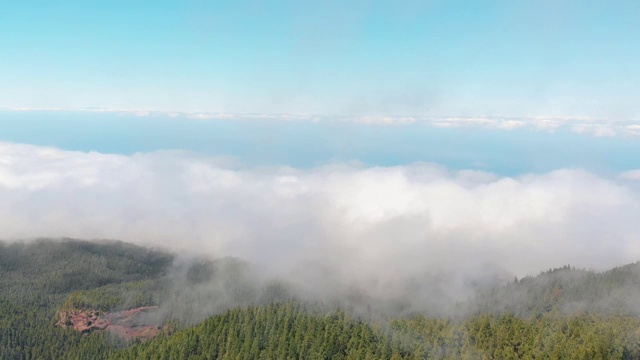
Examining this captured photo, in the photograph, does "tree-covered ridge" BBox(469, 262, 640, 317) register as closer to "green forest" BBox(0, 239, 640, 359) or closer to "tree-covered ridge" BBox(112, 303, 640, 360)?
"green forest" BBox(0, 239, 640, 359)

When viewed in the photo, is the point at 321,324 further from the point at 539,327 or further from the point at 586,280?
the point at 586,280

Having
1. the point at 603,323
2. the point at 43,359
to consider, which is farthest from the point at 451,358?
the point at 43,359

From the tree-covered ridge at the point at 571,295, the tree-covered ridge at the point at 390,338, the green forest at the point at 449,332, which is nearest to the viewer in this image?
the tree-covered ridge at the point at 390,338

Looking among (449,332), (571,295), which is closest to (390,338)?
(449,332)

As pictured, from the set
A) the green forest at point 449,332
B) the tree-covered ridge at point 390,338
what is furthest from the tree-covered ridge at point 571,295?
the tree-covered ridge at point 390,338

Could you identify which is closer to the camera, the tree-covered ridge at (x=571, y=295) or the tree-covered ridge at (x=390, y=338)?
the tree-covered ridge at (x=390, y=338)

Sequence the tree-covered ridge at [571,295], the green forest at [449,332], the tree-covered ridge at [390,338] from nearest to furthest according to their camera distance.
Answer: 1. the tree-covered ridge at [390,338]
2. the green forest at [449,332]
3. the tree-covered ridge at [571,295]

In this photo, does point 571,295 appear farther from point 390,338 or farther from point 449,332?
point 390,338

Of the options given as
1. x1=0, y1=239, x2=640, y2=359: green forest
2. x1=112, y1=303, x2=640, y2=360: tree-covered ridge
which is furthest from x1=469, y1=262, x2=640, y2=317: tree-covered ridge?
x1=112, y1=303, x2=640, y2=360: tree-covered ridge

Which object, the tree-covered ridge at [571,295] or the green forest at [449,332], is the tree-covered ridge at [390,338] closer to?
the green forest at [449,332]

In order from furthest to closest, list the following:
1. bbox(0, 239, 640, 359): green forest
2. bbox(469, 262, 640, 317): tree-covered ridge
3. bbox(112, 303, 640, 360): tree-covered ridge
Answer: bbox(469, 262, 640, 317): tree-covered ridge, bbox(0, 239, 640, 359): green forest, bbox(112, 303, 640, 360): tree-covered ridge

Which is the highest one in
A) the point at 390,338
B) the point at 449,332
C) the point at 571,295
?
the point at 449,332
